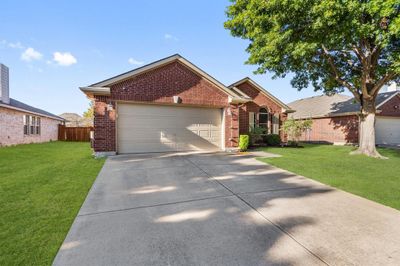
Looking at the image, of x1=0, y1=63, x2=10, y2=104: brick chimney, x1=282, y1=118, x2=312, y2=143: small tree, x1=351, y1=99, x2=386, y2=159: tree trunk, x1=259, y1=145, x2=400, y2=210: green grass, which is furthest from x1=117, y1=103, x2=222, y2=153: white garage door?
x1=0, y1=63, x2=10, y2=104: brick chimney

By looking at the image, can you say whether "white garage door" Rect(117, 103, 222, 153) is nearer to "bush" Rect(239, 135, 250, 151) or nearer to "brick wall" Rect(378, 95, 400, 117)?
"bush" Rect(239, 135, 250, 151)

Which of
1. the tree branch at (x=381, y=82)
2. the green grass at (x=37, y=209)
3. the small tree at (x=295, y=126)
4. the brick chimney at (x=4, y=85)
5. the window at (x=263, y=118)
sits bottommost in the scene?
the green grass at (x=37, y=209)

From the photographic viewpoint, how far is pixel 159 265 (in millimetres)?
2100

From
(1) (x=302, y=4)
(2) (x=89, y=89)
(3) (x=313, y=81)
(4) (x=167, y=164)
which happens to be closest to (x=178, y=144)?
(4) (x=167, y=164)

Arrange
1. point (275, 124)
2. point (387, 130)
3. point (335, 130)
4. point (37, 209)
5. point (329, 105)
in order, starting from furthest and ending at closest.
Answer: point (329, 105), point (335, 130), point (387, 130), point (275, 124), point (37, 209)

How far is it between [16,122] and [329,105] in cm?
2872

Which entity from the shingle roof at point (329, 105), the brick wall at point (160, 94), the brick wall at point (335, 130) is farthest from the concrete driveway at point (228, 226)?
the shingle roof at point (329, 105)

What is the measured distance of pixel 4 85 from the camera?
1414 cm

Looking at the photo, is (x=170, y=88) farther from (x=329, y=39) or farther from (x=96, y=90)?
(x=329, y=39)

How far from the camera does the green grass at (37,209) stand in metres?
2.28

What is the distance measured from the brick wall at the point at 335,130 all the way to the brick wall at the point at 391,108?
298 centimetres

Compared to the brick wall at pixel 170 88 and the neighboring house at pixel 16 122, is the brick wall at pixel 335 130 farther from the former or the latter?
the neighboring house at pixel 16 122

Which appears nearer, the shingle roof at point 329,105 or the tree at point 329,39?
the tree at point 329,39

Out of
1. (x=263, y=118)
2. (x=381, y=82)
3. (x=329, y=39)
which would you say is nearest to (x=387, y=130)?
(x=381, y=82)
